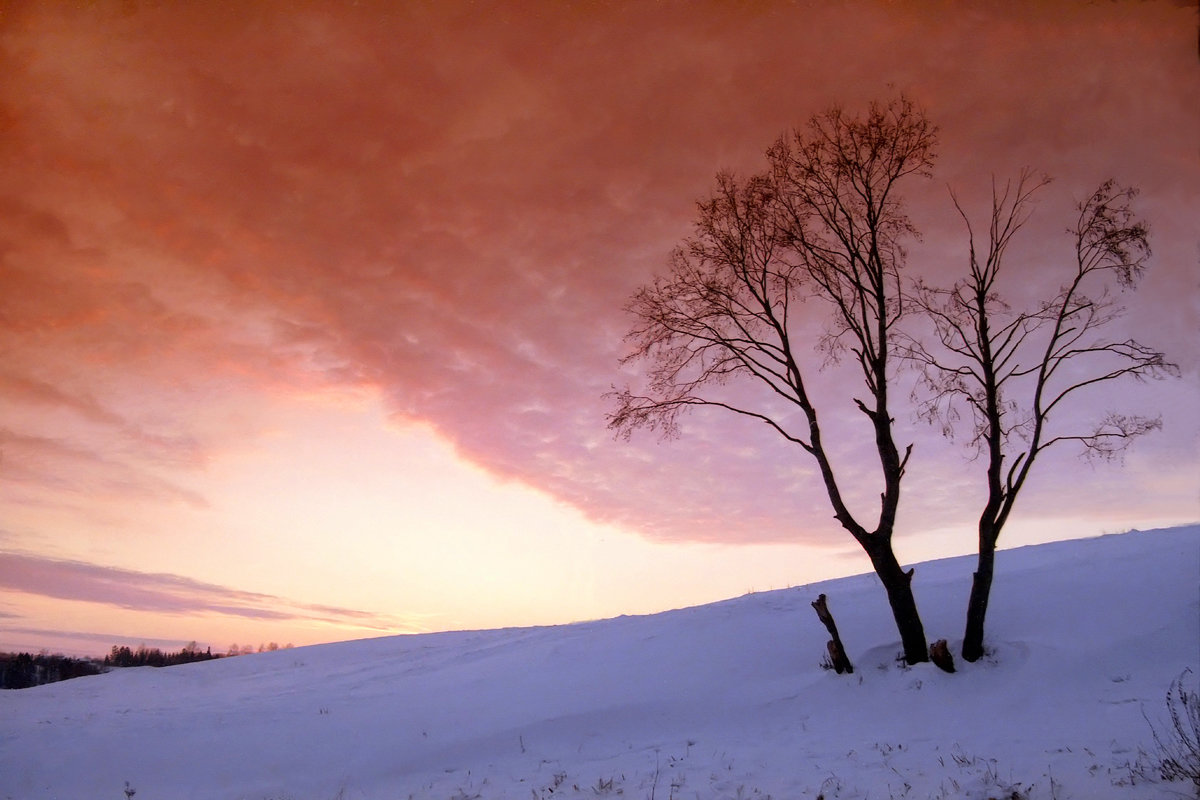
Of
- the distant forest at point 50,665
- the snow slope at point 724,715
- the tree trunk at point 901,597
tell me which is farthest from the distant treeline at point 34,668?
the tree trunk at point 901,597

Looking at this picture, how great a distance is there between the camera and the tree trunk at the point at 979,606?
13.4 meters

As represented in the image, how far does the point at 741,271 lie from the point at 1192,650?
11.7 m

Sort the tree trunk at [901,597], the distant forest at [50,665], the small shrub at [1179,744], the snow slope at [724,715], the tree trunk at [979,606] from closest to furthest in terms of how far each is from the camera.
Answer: the small shrub at [1179,744]
the snow slope at [724,715]
the tree trunk at [979,606]
the tree trunk at [901,597]
the distant forest at [50,665]

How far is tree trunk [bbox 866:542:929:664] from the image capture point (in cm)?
1383

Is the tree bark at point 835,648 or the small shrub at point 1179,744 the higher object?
the tree bark at point 835,648

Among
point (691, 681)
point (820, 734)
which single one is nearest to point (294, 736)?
point (691, 681)

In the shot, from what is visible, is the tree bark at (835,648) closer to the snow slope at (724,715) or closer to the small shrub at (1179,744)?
the snow slope at (724,715)

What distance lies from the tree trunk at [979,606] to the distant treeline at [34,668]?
6388 cm

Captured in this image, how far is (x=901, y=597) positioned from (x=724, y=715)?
14.4 ft

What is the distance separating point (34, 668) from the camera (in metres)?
60.0

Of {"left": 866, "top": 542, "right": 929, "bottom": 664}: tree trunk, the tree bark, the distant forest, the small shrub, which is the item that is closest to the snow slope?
the small shrub

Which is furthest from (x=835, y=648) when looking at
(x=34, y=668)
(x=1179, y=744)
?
(x=34, y=668)

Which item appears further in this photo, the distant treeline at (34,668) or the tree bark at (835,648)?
the distant treeline at (34,668)

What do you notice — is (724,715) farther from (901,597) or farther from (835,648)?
(901,597)
